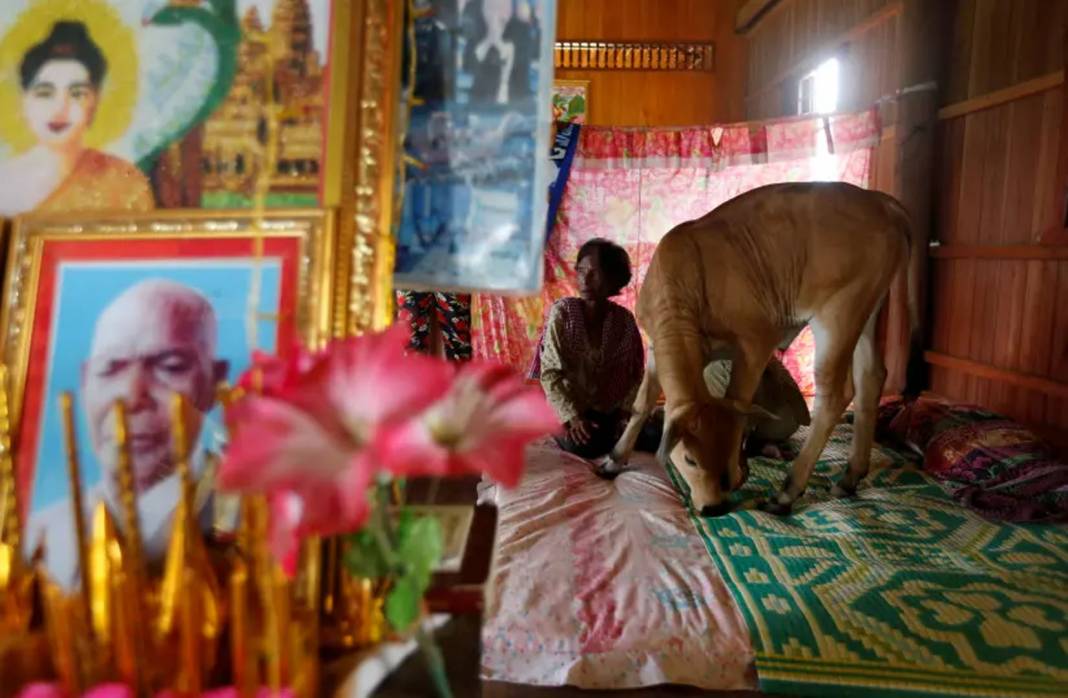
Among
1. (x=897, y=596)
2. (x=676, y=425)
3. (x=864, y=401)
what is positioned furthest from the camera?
(x=864, y=401)

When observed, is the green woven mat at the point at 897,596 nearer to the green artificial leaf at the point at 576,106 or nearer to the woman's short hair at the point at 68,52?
the woman's short hair at the point at 68,52

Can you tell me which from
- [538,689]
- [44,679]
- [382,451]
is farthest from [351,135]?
[538,689]

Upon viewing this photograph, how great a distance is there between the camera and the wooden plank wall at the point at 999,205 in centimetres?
306

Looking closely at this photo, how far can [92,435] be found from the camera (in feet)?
2.95

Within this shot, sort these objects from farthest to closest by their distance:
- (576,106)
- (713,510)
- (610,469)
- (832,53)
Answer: (576,106) < (832,53) < (610,469) < (713,510)

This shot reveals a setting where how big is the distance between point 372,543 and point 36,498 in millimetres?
483

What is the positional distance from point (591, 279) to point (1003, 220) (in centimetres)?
191

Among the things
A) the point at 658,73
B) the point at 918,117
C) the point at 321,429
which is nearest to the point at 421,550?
the point at 321,429

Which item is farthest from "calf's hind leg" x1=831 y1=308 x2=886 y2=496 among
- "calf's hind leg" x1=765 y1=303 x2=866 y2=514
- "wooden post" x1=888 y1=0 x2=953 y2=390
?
"wooden post" x1=888 y1=0 x2=953 y2=390

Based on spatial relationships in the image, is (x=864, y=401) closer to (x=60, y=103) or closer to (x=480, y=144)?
(x=480, y=144)

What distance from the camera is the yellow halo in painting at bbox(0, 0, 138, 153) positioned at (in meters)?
0.96

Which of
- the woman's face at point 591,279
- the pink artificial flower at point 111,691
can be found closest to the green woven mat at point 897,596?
the woman's face at point 591,279

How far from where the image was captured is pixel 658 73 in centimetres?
696

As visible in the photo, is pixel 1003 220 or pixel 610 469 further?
pixel 1003 220
